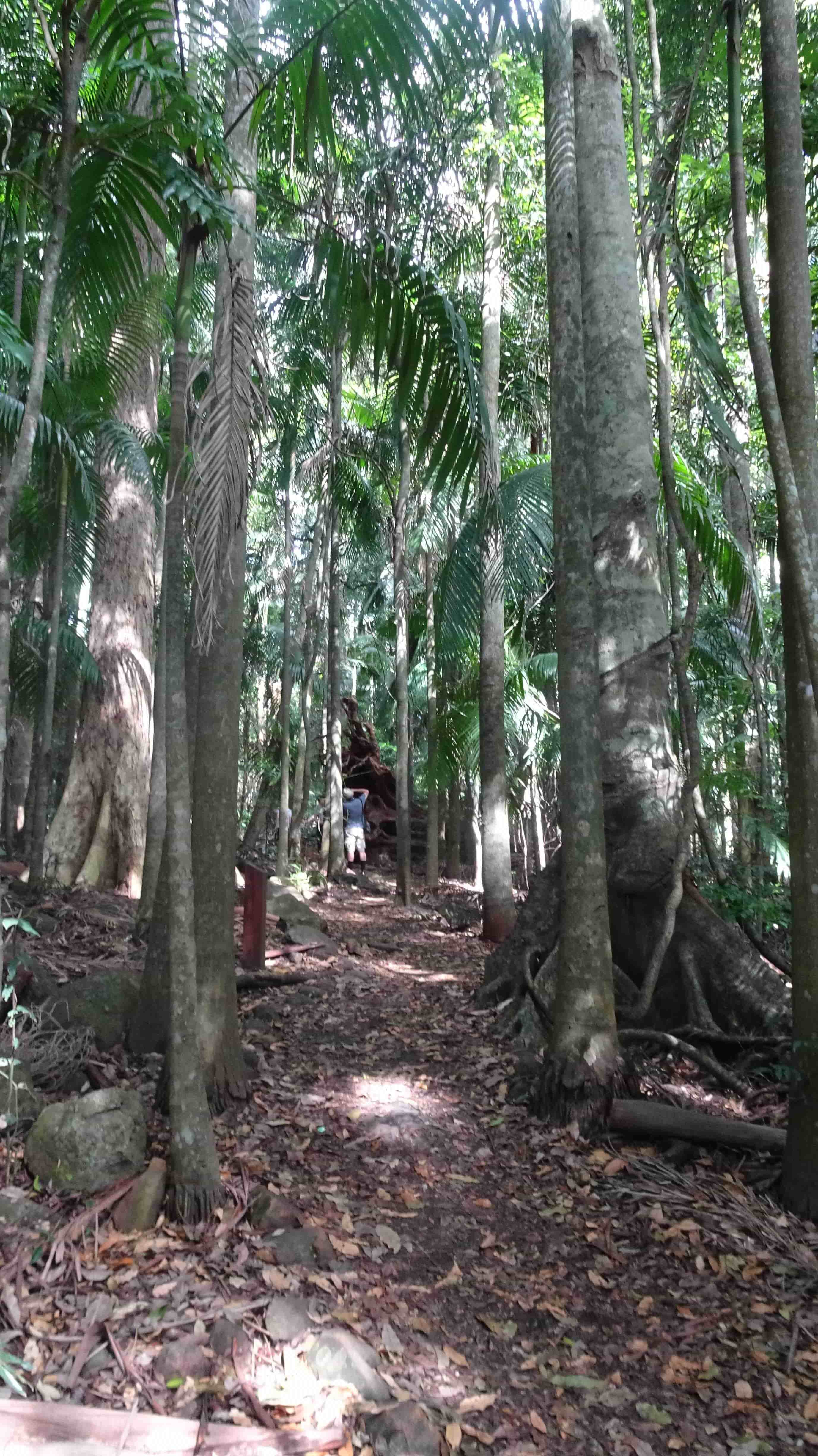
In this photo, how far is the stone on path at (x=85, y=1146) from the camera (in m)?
4.08

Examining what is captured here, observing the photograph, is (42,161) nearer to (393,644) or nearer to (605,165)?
(605,165)

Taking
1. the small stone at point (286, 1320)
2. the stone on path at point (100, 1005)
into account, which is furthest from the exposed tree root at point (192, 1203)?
the stone on path at point (100, 1005)

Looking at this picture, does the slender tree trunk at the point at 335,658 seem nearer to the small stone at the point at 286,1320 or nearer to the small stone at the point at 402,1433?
the small stone at the point at 286,1320

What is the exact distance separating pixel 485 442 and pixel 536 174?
A: 7.94 meters

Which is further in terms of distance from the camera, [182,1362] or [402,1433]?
[182,1362]

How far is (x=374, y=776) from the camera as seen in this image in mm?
25453

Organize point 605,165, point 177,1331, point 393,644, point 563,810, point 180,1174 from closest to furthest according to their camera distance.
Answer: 1. point 177,1331
2. point 180,1174
3. point 563,810
4. point 605,165
5. point 393,644

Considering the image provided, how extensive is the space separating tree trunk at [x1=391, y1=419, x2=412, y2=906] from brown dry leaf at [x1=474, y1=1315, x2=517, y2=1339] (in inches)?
388

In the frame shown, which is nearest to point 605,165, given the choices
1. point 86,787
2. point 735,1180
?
point 735,1180

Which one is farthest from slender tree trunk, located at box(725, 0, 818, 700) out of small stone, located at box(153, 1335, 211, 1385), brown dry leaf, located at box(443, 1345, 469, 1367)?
small stone, located at box(153, 1335, 211, 1385)

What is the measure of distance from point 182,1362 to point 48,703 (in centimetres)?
631

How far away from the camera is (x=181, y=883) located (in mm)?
4102

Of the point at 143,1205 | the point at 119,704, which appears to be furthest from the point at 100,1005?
the point at 119,704

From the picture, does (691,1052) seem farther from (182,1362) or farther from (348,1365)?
(182,1362)
